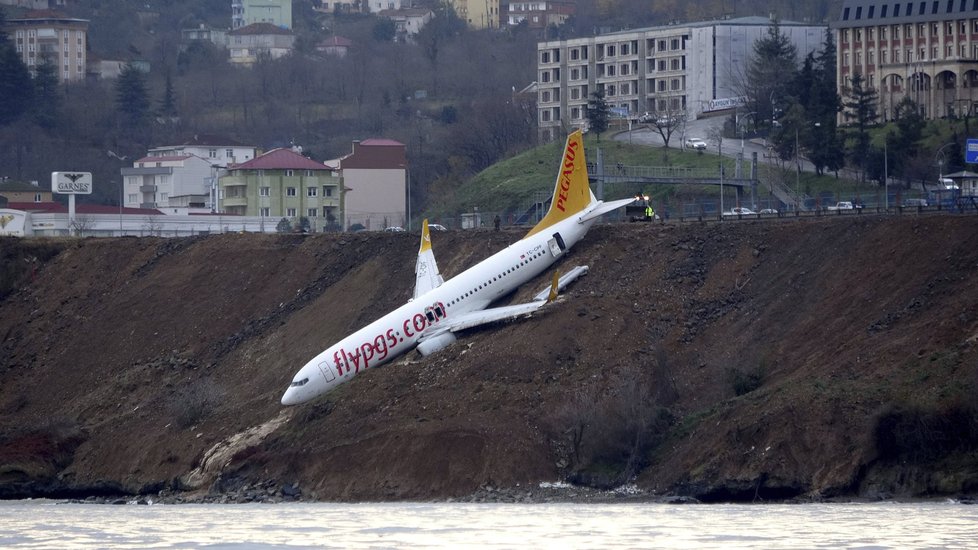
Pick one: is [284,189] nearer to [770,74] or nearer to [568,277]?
[770,74]

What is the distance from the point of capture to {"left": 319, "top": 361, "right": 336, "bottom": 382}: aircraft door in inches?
3150

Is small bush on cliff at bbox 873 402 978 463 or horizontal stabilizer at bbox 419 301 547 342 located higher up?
horizontal stabilizer at bbox 419 301 547 342

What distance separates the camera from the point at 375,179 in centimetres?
16462

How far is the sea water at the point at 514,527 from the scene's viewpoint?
177 ft

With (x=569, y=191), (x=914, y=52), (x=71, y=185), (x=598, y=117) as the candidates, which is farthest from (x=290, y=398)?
(x=914, y=52)

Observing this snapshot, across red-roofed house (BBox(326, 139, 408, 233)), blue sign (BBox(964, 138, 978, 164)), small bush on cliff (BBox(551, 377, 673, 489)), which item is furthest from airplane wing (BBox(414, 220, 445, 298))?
red-roofed house (BBox(326, 139, 408, 233))

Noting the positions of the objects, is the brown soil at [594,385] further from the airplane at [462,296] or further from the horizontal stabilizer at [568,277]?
the airplane at [462,296]

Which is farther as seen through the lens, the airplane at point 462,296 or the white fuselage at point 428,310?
the airplane at point 462,296

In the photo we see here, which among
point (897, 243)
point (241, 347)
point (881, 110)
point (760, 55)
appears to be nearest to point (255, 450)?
point (241, 347)

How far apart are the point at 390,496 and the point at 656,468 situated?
425 inches

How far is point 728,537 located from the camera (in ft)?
179

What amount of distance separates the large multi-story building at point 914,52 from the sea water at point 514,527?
88.1 metres

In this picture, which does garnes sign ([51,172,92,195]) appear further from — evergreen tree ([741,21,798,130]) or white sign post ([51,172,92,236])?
evergreen tree ([741,21,798,130])

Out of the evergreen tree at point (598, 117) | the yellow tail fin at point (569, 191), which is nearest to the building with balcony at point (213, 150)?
the evergreen tree at point (598, 117)
